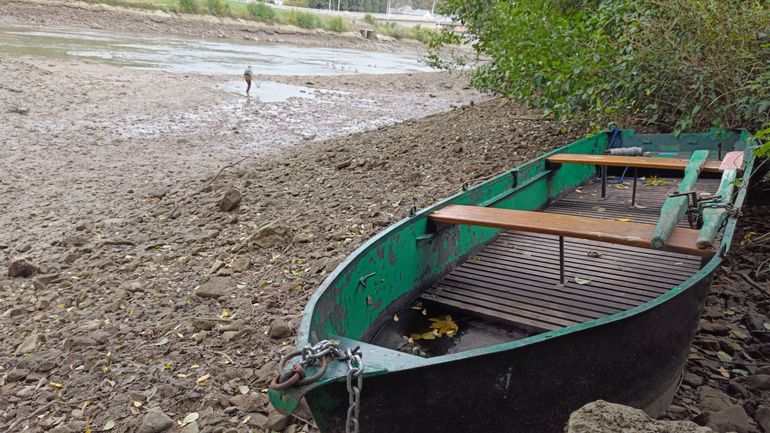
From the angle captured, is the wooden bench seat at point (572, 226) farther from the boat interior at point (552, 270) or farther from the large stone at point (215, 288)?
the large stone at point (215, 288)

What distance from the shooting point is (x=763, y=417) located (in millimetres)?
2984

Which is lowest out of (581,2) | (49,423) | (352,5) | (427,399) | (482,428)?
(49,423)

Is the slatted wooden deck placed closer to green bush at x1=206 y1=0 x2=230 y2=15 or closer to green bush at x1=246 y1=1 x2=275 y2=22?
green bush at x1=206 y1=0 x2=230 y2=15

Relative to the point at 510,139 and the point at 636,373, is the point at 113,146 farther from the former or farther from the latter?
the point at 636,373

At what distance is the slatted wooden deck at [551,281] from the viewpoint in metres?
3.56

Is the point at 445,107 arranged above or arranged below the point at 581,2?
below

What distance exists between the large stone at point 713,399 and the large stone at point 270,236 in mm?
3684

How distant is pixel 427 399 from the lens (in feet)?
7.20

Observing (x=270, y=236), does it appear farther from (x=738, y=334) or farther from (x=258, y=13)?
(x=258, y=13)

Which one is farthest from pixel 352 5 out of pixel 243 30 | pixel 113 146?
pixel 113 146

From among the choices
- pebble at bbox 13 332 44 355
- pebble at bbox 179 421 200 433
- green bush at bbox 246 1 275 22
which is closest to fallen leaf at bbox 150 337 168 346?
pebble at bbox 13 332 44 355

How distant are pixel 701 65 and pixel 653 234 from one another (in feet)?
10.7

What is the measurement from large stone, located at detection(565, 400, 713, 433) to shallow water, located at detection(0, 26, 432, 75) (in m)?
18.7

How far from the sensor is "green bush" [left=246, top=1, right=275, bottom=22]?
44.1m
